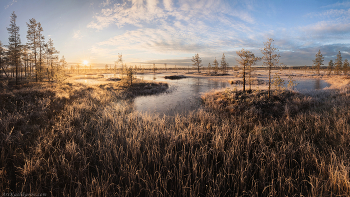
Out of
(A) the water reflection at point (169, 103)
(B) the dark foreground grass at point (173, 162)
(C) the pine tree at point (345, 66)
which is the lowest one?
(B) the dark foreground grass at point (173, 162)

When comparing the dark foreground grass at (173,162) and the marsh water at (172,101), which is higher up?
the marsh water at (172,101)

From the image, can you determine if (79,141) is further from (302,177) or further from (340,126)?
(340,126)

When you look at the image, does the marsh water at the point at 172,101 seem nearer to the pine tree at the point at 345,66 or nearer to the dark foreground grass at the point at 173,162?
the dark foreground grass at the point at 173,162

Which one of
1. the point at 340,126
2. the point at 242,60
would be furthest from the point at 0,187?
the point at 242,60

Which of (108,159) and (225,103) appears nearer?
(108,159)

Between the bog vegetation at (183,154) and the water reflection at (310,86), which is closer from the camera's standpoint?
the bog vegetation at (183,154)

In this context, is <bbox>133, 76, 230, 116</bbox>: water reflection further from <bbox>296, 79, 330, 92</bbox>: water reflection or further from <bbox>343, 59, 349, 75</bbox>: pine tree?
<bbox>343, 59, 349, 75</bbox>: pine tree

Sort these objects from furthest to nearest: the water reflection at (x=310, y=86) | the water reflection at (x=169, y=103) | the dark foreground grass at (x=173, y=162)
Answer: the water reflection at (x=310, y=86) → the water reflection at (x=169, y=103) → the dark foreground grass at (x=173, y=162)

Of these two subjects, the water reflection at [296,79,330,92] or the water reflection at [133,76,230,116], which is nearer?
the water reflection at [133,76,230,116]

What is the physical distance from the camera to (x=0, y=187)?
2.95m

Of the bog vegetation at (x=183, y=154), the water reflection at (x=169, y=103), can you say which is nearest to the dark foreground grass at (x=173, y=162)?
the bog vegetation at (x=183, y=154)

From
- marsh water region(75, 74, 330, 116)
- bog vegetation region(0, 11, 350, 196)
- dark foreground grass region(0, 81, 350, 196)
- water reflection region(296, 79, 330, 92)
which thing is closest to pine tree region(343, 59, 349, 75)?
water reflection region(296, 79, 330, 92)

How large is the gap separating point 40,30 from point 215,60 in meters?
78.8

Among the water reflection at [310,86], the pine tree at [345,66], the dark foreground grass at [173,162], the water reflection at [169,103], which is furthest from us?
the pine tree at [345,66]
